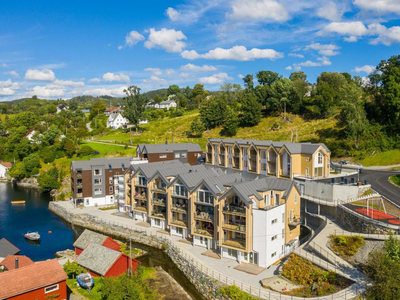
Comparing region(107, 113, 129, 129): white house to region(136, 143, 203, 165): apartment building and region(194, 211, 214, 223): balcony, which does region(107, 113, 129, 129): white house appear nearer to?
region(136, 143, 203, 165): apartment building

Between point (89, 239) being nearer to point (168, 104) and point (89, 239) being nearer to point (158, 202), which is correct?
point (158, 202)

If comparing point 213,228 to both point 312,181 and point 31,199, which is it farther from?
point 31,199

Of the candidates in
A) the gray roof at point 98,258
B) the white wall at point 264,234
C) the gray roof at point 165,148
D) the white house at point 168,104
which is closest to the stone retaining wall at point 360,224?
the white wall at point 264,234

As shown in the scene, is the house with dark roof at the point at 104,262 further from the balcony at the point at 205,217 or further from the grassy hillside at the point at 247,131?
the grassy hillside at the point at 247,131

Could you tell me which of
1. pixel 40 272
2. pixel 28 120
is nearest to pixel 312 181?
pixel 40 272

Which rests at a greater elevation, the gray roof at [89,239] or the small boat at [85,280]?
the gray roof at [89,239]

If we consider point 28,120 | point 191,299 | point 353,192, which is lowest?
point 191,299
